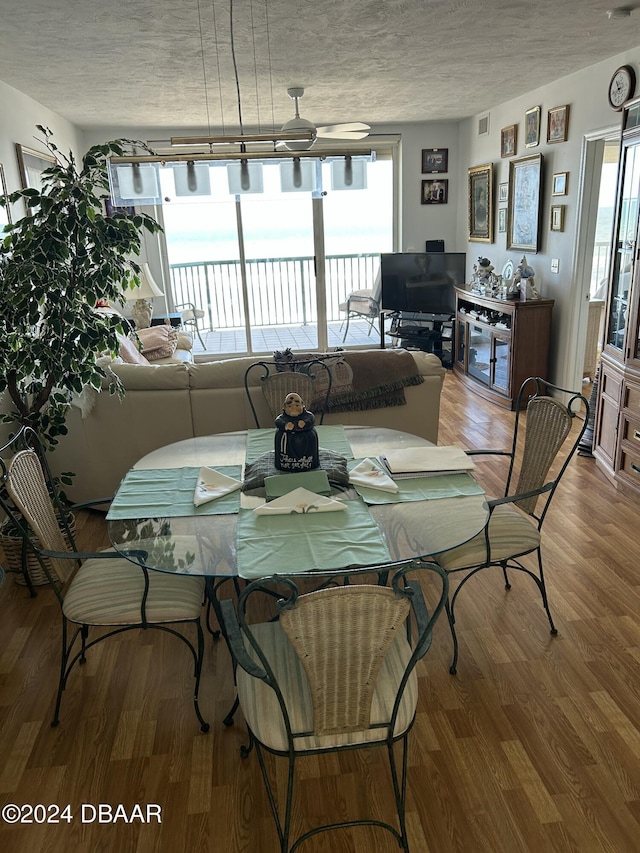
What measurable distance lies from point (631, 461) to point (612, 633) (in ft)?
4.87

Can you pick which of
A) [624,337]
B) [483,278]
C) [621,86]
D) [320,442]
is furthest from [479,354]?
[320,442]

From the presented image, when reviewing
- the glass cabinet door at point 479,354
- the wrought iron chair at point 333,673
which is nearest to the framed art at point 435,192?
the glass cabinet door at point 479,354

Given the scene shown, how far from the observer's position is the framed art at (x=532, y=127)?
534 centimetres

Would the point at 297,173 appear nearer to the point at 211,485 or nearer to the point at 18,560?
the point at 211,485

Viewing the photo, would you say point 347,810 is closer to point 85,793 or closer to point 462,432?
point 85,793

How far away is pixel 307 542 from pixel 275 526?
15 centimetres

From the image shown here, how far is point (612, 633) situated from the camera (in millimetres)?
2531

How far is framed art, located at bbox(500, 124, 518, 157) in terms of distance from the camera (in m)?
5.75

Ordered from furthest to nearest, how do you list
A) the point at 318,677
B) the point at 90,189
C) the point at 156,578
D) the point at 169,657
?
the point at 90,189 < the point at 169,657 < the point at 156,578 < the point at 318,677

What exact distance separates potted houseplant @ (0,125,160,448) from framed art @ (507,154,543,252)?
375cm

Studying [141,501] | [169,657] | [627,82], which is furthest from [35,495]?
[627,82]

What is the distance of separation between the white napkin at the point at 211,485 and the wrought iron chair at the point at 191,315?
5856mm

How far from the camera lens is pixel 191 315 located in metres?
7.96

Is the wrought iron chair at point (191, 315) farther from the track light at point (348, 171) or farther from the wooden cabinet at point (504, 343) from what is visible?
the track light at point (348, 171)
